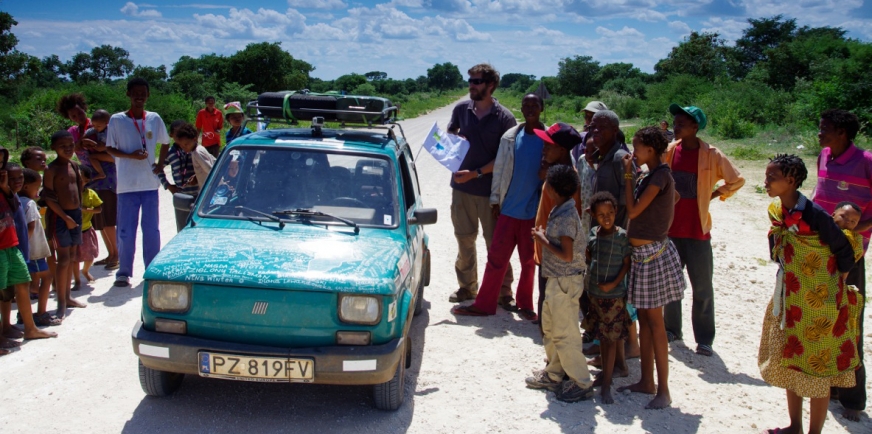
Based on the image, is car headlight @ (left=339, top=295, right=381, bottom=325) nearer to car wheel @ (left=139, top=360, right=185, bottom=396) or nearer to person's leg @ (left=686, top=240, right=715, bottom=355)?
car wheel @ (left=139, top=360, right=185, bottom=396)

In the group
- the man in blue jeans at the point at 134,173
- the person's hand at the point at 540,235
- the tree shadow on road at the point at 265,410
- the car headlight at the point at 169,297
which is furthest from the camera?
the man in blue jeans at the point at 134,173

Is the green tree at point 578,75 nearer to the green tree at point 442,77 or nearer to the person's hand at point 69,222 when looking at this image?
the green tree at point 442,77

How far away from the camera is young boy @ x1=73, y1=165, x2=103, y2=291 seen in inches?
281

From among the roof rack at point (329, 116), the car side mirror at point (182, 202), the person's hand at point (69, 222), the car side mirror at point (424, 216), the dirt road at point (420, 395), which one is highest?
the roof rack at point (329, 116)

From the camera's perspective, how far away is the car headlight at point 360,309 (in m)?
4.12

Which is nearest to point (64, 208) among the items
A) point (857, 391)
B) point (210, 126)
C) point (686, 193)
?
point (686, 193)

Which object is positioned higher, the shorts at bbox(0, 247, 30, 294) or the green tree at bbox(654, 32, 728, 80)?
the green tree at bbox(654, 32, 728, 80)

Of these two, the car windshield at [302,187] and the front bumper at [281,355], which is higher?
the car windshield at [302,187]

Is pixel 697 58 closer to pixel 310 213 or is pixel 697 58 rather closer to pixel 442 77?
pixel 310 213

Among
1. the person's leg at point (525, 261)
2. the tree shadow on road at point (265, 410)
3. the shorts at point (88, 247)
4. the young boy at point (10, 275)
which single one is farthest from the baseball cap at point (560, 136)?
the shorts at point (88, 247)

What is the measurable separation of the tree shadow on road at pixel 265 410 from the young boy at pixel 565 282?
0.93 metres

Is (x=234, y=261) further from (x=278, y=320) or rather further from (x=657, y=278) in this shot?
(x=657, y=278)

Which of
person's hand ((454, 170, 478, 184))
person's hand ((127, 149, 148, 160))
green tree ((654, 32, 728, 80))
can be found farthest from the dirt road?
green tree ((654, 32, 728, 80))

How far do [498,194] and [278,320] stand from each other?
301 centimetres
